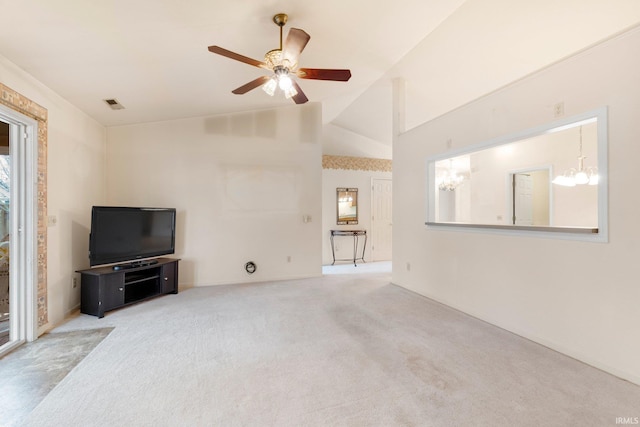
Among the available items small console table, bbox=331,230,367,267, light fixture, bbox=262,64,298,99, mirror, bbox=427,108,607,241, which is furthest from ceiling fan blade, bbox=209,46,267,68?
small console table, bbox=331,230,367,267

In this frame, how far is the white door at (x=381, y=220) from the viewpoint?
24.0 feet

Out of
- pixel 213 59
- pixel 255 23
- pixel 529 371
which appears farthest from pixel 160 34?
pixel 529 371

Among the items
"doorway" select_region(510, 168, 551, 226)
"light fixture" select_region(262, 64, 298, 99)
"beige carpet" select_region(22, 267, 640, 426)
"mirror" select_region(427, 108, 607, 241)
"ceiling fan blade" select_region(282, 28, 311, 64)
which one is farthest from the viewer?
"doorway" select_region(510, 168, 551, 226)

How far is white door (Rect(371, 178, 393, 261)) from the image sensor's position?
7.32 m

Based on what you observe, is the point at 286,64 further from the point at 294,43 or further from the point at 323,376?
the point at 323,376

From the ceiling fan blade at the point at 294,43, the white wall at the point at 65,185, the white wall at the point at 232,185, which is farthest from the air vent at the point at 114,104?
the ceiling fan blade at the point at 294,43

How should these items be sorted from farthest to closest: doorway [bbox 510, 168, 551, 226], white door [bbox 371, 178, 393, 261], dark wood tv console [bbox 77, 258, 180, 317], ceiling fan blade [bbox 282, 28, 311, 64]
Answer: white door [bbox 371, 178, 393, 261], doorway [bbox 510, 168, 551, 226], dark wood tv console [bbox 77, 258, 180, 317], ceiling fan blade [bbox 282, 28, 311, 64]

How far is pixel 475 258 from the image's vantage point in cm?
336

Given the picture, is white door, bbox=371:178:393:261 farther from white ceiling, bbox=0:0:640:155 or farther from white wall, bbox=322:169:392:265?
white ceiling, bbox=0:0:640:155

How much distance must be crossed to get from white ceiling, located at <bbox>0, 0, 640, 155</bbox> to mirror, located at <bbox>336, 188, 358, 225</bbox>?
9.77 feet

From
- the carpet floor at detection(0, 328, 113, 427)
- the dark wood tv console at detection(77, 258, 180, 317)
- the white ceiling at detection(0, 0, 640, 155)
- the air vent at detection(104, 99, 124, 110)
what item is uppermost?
the white ceiling at detection(0, 0, 640, 155)

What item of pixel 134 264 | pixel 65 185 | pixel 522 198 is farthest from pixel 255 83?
pixel 522 198

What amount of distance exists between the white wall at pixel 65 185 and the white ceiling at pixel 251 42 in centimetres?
16

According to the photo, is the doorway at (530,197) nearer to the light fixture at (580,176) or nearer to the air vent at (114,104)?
the light fixture at (580,176)
